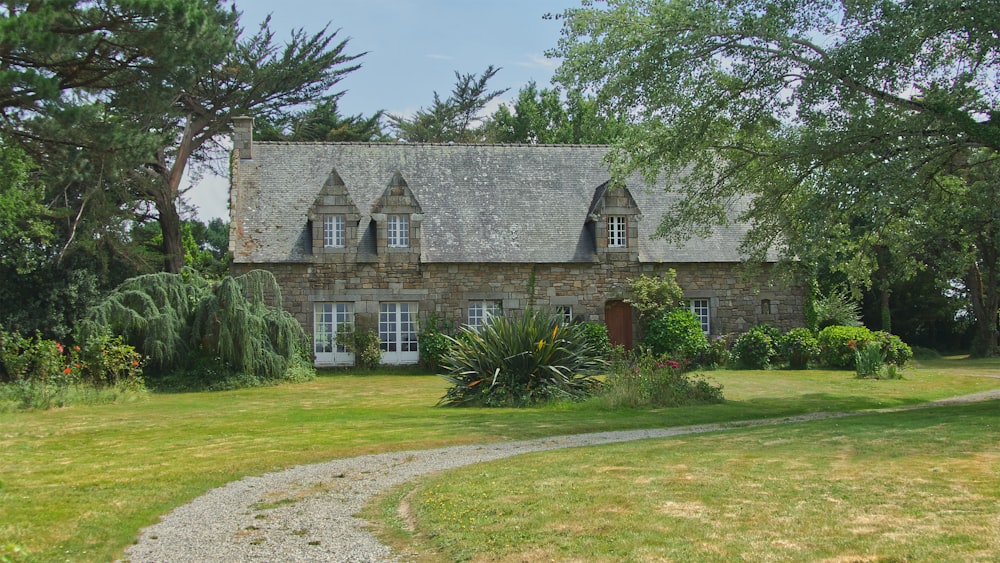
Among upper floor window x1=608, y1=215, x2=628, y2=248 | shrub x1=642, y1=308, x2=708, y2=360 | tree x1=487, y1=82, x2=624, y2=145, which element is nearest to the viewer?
shrub x1=642, y1=308, x2=708, y2=360

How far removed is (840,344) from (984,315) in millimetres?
10084

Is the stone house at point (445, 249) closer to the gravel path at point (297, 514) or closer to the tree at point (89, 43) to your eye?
the tree at point (89, 43)

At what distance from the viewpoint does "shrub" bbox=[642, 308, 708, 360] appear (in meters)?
23.4

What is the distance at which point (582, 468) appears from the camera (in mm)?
8656

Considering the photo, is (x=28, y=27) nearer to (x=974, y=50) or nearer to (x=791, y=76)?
(x=791, y=76)

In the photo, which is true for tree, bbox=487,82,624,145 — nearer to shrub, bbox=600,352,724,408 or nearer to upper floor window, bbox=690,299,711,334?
upper floor window, bbox=690,299,711,334

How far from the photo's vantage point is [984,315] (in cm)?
2997

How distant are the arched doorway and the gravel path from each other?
1418cm

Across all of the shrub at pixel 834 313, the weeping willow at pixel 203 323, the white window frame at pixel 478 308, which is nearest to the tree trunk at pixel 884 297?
the shrub at pixel 834 313

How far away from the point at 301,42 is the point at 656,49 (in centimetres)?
1951

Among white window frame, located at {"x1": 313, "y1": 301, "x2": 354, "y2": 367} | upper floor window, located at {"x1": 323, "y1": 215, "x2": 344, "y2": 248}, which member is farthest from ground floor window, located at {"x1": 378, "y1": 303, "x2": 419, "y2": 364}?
upper floor window, located at {"x1": 323, "y1": 215, "x2": 344, "y2": 248}

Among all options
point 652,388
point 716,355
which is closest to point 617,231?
point 716,355

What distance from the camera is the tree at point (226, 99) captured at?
Answer: 97.3 ft

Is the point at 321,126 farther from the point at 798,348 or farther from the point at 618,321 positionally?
the point at 798,348
